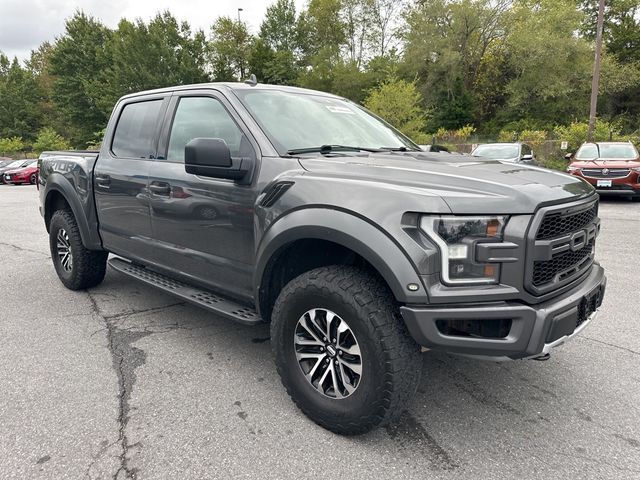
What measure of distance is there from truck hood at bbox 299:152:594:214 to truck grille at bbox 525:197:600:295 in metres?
0.07

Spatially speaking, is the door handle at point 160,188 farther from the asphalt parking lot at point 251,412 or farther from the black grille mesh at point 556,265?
the black grille mesh at point 556,265

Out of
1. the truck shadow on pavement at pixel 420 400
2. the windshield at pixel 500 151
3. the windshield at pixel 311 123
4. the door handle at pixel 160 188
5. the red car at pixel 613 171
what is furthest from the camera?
the windshield at pixel 500 151

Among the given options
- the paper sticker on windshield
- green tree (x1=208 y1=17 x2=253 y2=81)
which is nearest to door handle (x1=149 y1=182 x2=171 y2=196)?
the paper sticker on windshield

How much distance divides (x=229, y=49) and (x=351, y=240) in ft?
187

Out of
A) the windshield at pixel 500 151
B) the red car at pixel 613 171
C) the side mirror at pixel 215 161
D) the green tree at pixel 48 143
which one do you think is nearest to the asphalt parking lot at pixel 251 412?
the side mirror at pixel 215 161

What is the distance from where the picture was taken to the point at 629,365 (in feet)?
10.4

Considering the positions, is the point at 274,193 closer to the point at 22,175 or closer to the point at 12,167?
the point at 22,175

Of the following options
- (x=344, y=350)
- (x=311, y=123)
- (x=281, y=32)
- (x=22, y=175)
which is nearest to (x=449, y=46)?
(x=281, y=32)

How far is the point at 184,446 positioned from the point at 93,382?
3.34 feet

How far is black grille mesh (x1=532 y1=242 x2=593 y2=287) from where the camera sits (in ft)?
6.71

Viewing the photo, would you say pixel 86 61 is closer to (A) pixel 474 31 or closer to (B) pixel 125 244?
(A) pixel 474 31

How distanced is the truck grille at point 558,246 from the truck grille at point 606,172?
1015 cm

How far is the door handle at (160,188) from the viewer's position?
3312 mm

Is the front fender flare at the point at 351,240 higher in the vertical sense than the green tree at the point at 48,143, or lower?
lower
